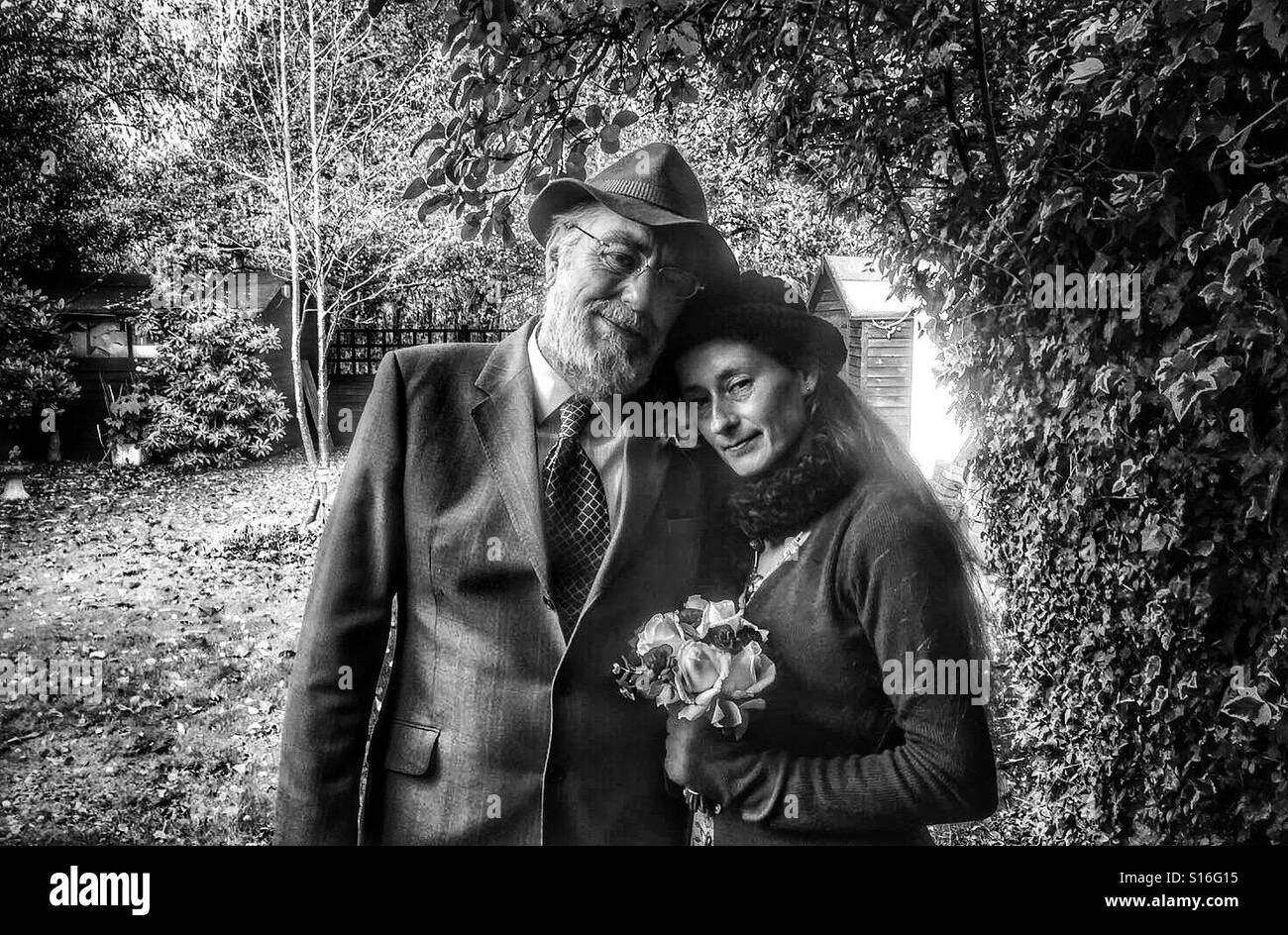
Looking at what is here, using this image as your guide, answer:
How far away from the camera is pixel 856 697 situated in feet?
7.39

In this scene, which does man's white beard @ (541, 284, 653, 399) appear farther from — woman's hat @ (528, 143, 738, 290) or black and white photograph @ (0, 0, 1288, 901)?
woman's hat @ (528, 143, 738, 290)

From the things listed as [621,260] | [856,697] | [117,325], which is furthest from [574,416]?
[117,325]

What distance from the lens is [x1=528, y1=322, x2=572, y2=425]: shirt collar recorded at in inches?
87.9

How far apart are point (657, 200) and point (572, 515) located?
28.6 inches

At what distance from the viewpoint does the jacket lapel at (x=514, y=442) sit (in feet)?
7.14

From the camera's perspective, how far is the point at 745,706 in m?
2.22

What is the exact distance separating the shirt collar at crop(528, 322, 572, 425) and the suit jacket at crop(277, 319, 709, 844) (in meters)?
0.02

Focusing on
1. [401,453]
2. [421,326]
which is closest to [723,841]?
[401,453]

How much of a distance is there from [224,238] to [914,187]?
5.92 feet

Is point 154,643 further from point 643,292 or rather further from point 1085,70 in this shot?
point 1085,70

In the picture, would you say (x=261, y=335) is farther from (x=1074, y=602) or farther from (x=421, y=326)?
(x=1074, y=602)

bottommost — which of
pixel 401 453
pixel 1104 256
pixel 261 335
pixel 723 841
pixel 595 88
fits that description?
pixel 723 841

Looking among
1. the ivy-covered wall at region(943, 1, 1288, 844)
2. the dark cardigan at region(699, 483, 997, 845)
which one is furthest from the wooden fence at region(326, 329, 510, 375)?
the ivy-covered wall at region(943, 1, 1288, 844)

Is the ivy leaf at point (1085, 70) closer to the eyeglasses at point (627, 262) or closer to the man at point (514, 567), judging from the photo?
the man at point (514, 567)
